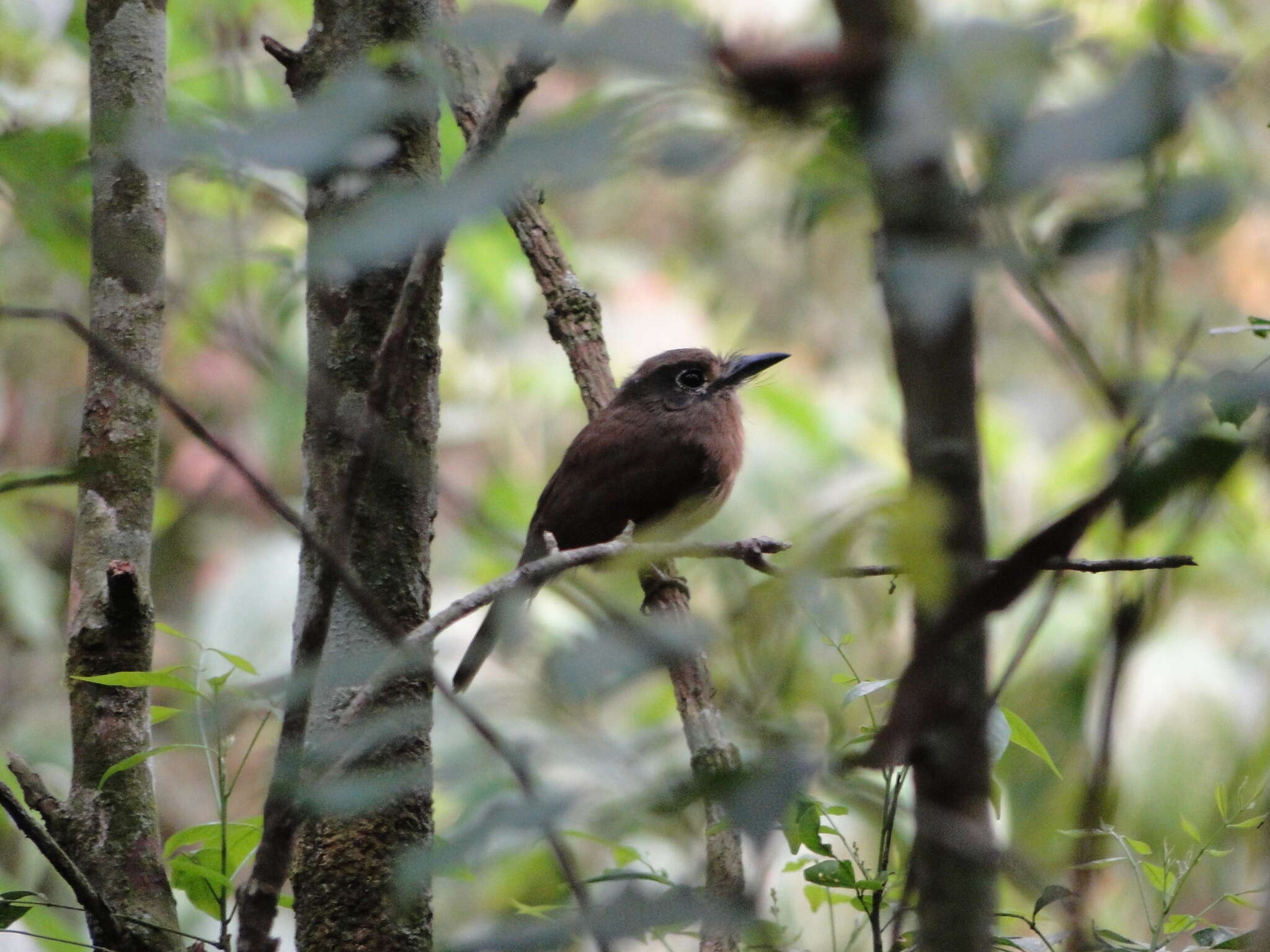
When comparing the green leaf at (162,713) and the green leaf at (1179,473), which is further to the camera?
the green leaf at (162,713)

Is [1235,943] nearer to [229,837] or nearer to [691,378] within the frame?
[229,837]

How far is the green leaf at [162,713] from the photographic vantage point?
4.89 feet

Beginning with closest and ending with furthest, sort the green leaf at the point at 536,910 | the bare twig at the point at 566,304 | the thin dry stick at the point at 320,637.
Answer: the thin dry stick at the point at 320,637
the green leaf at the point at 536,910
the bare twig at the point at 566,304

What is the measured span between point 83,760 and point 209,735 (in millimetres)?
160

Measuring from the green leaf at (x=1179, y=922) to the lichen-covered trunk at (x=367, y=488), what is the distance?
813 mm

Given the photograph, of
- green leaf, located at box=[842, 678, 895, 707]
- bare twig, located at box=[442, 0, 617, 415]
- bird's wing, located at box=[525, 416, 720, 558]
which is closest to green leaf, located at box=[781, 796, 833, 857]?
green leaf, located at box=[842, 678, 895, 707]

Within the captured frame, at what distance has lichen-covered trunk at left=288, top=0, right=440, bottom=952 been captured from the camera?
145 cm

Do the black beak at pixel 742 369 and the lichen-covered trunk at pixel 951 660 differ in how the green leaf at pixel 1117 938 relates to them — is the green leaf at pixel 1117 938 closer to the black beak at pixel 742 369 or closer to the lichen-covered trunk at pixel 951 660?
the lichen-covered trunk at pixel 951 660

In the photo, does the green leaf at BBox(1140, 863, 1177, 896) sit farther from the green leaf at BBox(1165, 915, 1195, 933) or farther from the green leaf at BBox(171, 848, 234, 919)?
the green leaf at BBox(171, 848, 234, 919)

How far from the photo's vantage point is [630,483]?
3.63 m

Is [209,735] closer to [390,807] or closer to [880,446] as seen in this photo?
[390,807]

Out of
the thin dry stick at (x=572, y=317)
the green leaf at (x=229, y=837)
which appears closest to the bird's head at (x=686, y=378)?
the thin dry stick at (x=572, y=317)

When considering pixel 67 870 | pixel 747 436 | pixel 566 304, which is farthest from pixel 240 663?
pixel 747 436

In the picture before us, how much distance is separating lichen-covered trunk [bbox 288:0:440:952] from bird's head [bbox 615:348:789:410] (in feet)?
6.98
